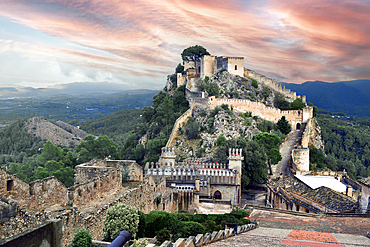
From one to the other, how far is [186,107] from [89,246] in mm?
43060

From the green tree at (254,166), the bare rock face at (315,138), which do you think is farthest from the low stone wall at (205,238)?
the bare rock face at (315,138)

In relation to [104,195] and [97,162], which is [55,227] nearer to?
[104,195]

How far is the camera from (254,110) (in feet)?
151

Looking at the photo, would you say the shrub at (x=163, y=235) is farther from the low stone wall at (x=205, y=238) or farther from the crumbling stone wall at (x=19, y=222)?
the crumbling stone wall at (x=19, y=222)

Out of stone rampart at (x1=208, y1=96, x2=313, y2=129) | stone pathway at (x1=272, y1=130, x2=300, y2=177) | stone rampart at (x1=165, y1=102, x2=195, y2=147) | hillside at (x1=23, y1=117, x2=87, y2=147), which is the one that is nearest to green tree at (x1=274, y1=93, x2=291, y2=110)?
stone rampart at (x1=208, y1=96, x2=313, y2=129)

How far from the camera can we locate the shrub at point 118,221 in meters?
7.67

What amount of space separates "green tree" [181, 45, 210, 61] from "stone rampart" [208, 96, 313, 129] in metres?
18.3

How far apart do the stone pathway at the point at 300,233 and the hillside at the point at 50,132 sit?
69940mm

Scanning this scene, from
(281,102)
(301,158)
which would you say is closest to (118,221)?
(301,158)

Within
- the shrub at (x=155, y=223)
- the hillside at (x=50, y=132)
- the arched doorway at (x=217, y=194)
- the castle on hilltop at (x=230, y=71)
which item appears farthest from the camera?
the hillside at (x=50, y=132)

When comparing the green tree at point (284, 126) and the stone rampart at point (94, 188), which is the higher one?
the green tree at point (284, 126)

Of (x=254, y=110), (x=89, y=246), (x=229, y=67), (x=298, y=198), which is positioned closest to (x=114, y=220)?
(x=89, y=246)

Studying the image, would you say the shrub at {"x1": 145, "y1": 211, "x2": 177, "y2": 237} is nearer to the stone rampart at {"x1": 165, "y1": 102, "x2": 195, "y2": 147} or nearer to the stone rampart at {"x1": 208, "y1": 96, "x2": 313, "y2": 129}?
the stone rampart at {"x1": 165, "y1": 102, "x2": 195, "y2": 147}

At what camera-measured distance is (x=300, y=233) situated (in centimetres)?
1037
